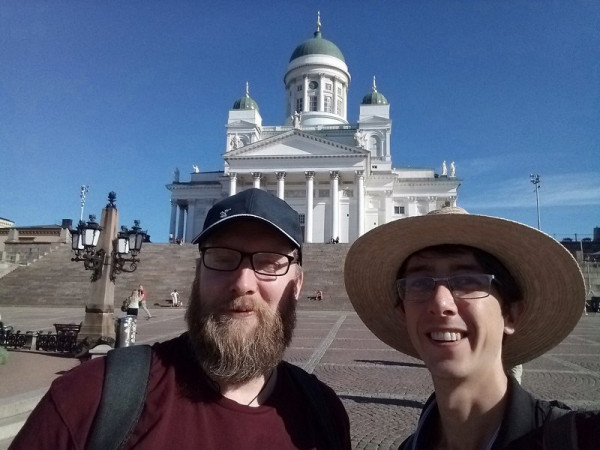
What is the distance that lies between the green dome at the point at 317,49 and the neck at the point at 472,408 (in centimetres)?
6907

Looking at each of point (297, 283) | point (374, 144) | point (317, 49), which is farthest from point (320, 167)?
point (297, 283)

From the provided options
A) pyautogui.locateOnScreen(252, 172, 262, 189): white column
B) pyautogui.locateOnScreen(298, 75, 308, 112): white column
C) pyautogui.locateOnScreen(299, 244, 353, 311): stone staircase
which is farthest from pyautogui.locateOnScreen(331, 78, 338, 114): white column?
pyautogui.locateOnScreen(299, 244, 353, 311): stone staircase

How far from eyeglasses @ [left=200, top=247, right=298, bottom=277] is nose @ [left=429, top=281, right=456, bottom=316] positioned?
0.69 meters

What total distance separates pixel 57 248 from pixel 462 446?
37.9 meters

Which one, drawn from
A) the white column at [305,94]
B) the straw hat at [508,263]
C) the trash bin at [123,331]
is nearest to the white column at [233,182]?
the white column at [305,94]

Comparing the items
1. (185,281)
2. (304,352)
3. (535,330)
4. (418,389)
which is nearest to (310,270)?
(185,281)

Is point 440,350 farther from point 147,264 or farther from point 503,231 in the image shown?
point 147,264

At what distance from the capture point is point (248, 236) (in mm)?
1898

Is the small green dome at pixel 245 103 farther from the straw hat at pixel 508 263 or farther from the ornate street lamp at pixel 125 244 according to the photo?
the straw hat at pixel 508 263

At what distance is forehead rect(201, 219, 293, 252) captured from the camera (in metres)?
1.88

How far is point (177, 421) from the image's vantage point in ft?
5.12

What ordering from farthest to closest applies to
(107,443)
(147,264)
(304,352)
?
(147,264), (304,352), (107,443)

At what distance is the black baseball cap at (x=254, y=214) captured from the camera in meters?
1.82

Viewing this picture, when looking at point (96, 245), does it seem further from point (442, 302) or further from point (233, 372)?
point (442, 302)
